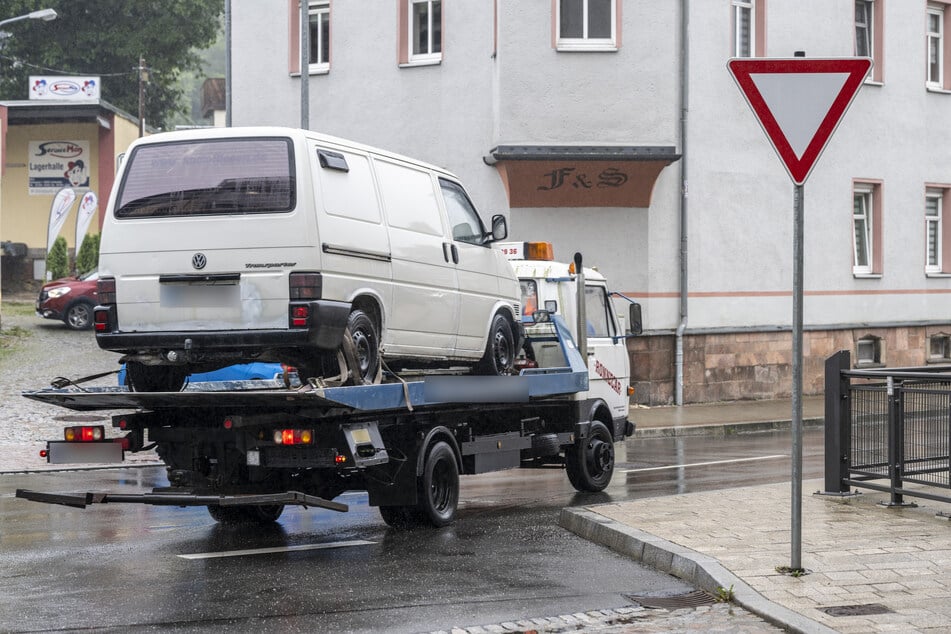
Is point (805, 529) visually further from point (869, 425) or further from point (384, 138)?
point (384, 138)

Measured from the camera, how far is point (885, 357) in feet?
95.0

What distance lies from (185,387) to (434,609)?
284 cm

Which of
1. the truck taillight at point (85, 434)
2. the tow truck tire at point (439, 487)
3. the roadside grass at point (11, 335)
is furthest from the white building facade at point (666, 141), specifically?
the truck taillight at point (85, 434)

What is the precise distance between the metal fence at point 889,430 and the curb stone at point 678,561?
2314 mm

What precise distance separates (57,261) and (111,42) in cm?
2132

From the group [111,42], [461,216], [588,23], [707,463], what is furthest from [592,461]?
[111,42]

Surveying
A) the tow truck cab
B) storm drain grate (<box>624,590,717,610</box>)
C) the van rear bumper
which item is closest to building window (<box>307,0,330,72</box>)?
the tow truck cab

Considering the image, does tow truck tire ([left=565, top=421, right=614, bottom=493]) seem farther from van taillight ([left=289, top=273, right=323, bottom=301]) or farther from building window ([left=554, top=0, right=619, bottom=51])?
building window ([left=554, top=0, right=619, bottom=51])

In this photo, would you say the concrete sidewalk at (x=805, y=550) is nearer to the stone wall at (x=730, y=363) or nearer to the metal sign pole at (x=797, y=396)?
the metal sign pole at (x=797, y=396)

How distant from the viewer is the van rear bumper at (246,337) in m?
9.07

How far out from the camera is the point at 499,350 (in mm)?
12273

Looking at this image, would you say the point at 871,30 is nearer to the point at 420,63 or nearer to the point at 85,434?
the point at 420,63

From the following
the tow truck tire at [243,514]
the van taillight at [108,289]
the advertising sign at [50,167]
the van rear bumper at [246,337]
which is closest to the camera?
the van rear bumper at [246,337]

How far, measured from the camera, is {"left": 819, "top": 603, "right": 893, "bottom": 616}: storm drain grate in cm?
696
